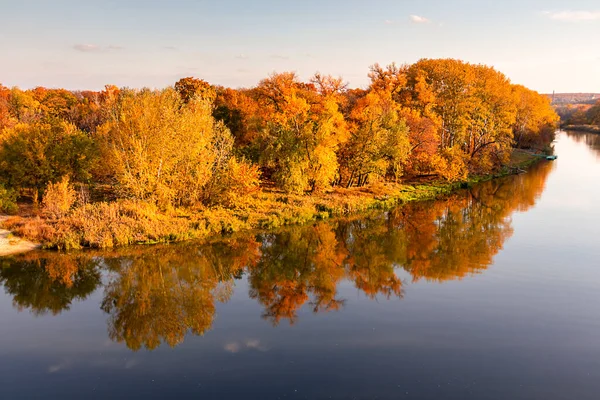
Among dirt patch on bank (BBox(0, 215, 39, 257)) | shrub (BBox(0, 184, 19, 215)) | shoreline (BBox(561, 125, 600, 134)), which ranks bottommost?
dirt patch on bank (BBox(0, 215, 39, 257))

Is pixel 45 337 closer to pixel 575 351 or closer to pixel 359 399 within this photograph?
pixel 359 399

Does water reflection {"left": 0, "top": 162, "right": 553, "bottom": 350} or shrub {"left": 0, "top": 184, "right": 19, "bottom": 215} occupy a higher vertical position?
shrub {"left": 0, "top": 184, "right": 19, "bottom": 215}

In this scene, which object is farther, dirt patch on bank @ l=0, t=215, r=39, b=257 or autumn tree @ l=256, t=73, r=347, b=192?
autumn tree @ l=256, t=73, r=347, b=192

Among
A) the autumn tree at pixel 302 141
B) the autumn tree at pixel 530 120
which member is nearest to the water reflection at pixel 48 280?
the autumn tree at pixel 302 141

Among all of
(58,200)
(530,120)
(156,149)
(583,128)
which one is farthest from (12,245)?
(583,128)

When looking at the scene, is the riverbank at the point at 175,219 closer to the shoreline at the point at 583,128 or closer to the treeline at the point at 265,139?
the treeline at the point at 265,139

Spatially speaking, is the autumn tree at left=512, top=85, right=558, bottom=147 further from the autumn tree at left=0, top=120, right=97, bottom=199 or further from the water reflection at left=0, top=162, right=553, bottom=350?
the autumn tree at left=0, top=120, right=97, bottom=199

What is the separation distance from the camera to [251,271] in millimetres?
27891

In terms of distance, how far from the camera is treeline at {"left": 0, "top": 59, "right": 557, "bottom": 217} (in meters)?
35.1

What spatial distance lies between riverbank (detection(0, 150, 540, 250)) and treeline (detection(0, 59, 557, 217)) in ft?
4.28

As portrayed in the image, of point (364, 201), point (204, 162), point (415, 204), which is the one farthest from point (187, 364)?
point (415, 204)

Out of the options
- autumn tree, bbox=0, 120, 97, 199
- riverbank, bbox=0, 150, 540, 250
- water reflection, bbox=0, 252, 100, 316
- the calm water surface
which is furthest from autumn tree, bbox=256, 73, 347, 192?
water reflection, bbox=0, 252, 100, 316

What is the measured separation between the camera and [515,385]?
16062mm

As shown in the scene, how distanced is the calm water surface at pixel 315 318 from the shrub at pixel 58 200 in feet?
15.5
